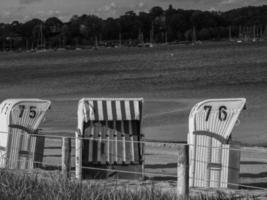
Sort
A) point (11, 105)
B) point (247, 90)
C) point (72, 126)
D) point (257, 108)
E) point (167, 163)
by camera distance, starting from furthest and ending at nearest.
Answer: point (247, 90) < point (257, 108) < point (72, 126) < point (167, 163) < point (11, 105)

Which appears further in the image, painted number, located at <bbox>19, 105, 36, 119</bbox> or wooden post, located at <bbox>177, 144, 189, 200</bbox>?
painted number, located at <bbox>19, 105, 36, 119</bbox>

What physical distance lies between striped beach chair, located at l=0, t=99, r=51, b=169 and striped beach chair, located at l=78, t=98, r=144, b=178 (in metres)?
1.25

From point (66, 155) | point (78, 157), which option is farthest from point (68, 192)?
point (78, 157)

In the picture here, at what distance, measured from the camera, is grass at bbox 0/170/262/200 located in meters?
8.44

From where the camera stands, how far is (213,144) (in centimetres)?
1070


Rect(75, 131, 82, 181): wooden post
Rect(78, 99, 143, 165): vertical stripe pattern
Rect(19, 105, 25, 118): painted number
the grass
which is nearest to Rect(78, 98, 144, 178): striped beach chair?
Rect(78, 99, 143, 165): vertical stripe pattern

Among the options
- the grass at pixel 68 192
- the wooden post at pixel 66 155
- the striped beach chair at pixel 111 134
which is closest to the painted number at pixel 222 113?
the striped beach chair at pixel 111 134

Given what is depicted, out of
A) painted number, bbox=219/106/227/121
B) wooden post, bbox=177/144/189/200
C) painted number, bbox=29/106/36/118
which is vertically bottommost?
wooden post, bbox=177/144/189/200

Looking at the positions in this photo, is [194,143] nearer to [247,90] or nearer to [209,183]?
[209,183]

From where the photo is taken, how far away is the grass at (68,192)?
27.7 feet

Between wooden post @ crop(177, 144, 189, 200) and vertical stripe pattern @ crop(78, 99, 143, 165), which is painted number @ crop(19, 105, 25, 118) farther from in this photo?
wooden post @ crop(177, 144, 189, 200)

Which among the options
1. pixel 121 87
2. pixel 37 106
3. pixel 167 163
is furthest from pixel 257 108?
pixel 121 87

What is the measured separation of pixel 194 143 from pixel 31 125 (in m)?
3.08

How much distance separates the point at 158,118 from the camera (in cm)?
2366
